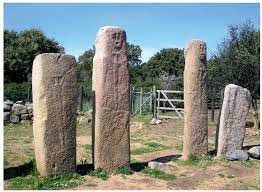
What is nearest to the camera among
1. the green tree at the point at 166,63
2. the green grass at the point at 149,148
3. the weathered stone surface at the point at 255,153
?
the weathered stone surface at the point at 255,153

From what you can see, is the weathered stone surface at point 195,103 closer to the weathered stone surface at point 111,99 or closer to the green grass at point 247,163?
the green grass at point 247,163

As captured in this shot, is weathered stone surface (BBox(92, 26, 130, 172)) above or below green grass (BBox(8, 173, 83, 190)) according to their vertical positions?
above

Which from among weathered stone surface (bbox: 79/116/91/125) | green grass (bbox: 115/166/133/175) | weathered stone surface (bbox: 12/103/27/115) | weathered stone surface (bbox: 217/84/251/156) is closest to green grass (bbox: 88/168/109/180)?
green grass (bbox: 115/166/133/175)

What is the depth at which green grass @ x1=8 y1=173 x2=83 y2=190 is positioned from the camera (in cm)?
789

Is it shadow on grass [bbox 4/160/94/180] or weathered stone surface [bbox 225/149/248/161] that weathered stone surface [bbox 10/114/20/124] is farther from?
weathered stone surface [bbox 225/149/248/161]

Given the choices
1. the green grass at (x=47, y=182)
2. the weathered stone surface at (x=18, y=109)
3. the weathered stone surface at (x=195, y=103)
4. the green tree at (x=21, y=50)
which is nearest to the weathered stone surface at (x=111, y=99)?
the green grass at (x=47, y=182)

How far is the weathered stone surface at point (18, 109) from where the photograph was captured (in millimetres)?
19094

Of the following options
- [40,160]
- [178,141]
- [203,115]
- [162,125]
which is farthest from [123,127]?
[162,125]

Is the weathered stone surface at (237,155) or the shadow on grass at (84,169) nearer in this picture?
the shadow on grass at (84,169)

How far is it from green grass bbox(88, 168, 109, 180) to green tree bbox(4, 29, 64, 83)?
28449mm

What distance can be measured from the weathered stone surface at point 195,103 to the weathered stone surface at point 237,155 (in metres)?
0.67

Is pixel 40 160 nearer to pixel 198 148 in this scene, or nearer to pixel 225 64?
pixel 198 148

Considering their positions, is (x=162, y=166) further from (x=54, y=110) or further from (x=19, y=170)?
(x=19, y=170)

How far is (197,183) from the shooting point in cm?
886
